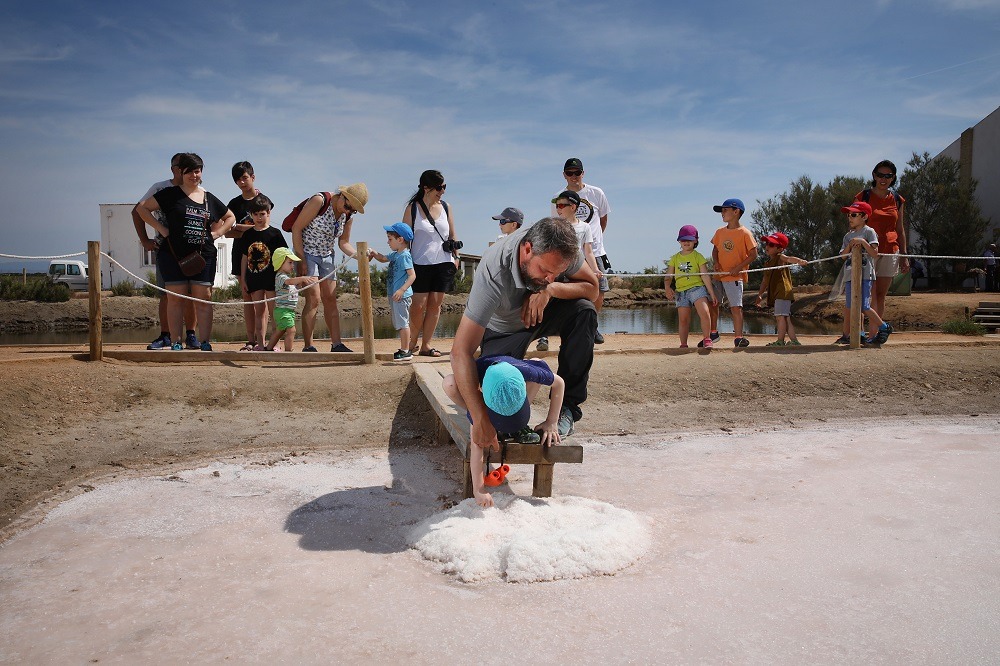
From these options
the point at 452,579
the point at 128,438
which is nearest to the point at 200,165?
the point at 128,438

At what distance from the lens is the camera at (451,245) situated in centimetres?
695

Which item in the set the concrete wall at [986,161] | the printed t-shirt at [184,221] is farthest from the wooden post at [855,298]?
the concrete wall at [986,161]

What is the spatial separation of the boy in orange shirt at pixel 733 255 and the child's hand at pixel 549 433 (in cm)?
433

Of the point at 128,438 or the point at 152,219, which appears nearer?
the point at 128,438

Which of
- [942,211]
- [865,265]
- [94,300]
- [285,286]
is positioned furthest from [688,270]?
[942,211]

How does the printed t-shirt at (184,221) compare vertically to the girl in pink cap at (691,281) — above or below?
above

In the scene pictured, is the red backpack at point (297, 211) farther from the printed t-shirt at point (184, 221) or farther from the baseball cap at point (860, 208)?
the baseball cap at point (860, 208)

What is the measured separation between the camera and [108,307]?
19.3m

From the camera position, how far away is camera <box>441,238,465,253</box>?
6946 mm

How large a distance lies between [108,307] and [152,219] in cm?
1434

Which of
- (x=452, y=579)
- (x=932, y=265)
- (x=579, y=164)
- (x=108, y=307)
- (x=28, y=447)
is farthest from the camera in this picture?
(x=932, y=265)

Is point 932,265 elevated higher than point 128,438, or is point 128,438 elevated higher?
point 932,265

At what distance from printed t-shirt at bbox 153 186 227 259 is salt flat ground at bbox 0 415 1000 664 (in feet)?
8.68

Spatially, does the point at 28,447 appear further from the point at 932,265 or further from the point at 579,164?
the point at 932,265
